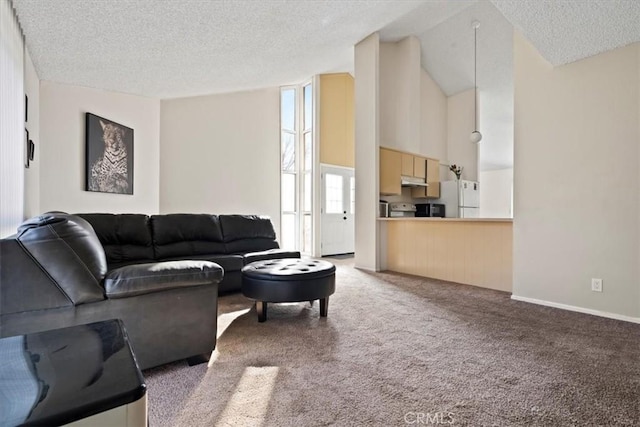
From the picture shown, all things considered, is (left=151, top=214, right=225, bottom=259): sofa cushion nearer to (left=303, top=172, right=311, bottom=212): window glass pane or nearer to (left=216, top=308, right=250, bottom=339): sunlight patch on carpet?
(left=216, top=308, right=250, bottom=339): sunlight patch on carpet

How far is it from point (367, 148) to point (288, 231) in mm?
2854

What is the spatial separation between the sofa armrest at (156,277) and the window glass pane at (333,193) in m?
5.11

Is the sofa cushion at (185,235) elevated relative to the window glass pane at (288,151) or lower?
lower

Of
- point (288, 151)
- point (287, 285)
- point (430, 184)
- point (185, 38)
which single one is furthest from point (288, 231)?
point (287, 285)

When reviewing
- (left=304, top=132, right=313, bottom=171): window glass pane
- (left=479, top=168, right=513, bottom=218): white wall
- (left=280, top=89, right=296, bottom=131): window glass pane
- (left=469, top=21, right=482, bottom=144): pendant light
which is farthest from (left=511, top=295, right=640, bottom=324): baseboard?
(left=479, top=168, right=513, bottom=218): white wall

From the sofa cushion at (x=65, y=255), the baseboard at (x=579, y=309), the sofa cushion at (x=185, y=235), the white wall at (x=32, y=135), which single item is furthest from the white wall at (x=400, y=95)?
the sofa cushion at (x=65, y=255)

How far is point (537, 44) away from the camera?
9.82ft

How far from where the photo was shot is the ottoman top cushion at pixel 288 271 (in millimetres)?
2650

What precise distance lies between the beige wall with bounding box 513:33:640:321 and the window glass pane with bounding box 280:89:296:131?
475 centimetres

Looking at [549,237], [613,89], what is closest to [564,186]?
[549,237]

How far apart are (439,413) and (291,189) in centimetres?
617

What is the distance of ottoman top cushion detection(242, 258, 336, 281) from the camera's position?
2650mm

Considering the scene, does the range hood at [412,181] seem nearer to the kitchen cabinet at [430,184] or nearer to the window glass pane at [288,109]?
the kitchen cabinet at [430,184]

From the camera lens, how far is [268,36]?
4051 mm
